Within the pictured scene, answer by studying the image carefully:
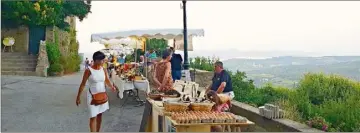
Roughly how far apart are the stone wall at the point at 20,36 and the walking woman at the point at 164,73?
20.0 metres

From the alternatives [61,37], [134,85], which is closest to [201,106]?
[134,85]

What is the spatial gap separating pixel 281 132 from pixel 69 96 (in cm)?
893

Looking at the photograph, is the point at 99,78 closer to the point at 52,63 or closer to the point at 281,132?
the point at 281,132

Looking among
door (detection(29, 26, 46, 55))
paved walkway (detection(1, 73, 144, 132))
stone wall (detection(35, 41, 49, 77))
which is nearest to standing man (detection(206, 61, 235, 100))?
paved walkway (detection(1, 73, 144, 132))

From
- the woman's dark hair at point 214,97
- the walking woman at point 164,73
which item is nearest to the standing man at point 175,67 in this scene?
the walking woman at point 164,73

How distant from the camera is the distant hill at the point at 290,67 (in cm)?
1144

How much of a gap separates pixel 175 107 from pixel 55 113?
18.0 feet

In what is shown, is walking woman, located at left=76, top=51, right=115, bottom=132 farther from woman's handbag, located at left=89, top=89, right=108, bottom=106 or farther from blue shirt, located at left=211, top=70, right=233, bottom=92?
blue shirt, located at left=211, top=70, right=233, bottom=92

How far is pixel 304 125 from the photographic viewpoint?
7008 millimetres

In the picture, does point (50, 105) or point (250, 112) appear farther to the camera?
point (50, 105)

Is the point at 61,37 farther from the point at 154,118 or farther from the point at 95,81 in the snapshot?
the point at 154,118

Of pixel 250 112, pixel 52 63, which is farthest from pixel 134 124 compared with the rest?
pixel 52 63

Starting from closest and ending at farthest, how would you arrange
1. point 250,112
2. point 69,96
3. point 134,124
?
1. point 250,112
2. point 134,124
3. point 69,96

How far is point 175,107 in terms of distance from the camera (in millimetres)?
6109
